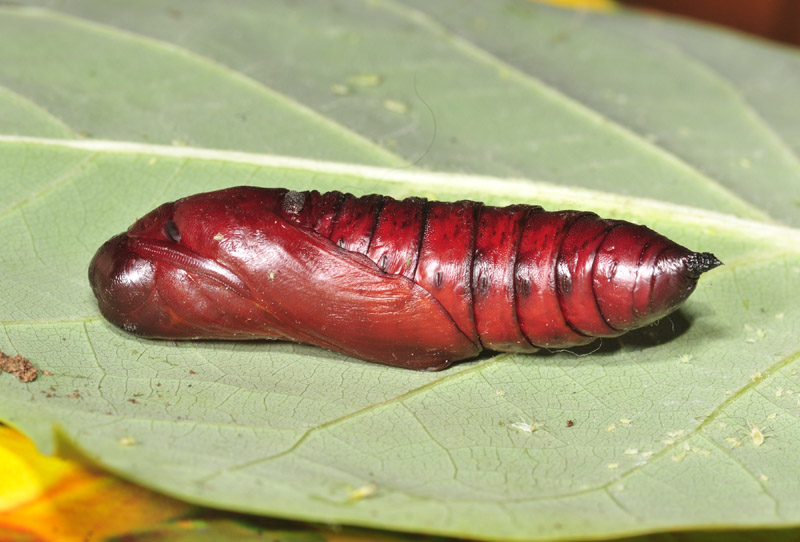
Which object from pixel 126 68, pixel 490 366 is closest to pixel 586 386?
pixel 490 366

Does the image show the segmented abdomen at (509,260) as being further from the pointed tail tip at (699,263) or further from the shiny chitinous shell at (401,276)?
the pointed tail tip at (699,263)

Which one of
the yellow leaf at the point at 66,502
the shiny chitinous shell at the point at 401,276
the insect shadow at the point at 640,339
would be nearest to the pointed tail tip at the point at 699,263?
the shiny chitinous shell at the point at 401,276

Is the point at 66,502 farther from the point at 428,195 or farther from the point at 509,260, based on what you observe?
the point at 428,195

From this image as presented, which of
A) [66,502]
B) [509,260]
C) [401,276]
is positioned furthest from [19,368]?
[509,260]

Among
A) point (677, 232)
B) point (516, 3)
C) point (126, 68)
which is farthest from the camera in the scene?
point (516, 3)

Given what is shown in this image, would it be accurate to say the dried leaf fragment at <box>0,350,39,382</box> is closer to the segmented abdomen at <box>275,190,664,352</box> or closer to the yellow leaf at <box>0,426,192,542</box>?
the yellow leaf at <box>0,426,192,542</box>

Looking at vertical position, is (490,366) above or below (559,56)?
below

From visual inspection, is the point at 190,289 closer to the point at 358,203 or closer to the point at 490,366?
the point at 358,203

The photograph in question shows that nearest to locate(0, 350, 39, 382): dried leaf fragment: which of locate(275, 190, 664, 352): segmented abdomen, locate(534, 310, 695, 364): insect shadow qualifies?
locate(275, 190, 664, 352): segmented abdomen
